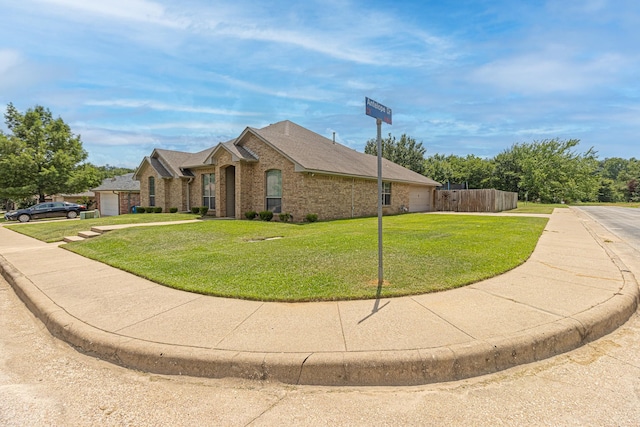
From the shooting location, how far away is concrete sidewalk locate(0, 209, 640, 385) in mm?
3051

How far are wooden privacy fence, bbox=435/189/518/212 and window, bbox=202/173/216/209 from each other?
21197mm

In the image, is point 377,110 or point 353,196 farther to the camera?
point 353,196

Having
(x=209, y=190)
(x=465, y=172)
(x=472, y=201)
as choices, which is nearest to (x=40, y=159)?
(x=209, y=190)

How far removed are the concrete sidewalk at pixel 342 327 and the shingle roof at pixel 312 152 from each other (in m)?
11.2

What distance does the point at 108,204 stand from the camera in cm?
3198

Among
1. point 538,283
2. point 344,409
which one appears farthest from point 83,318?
point 538,283

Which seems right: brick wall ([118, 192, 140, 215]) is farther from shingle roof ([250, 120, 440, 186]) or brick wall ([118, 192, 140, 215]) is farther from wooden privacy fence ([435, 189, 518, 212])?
wooden privacy fence ([435, 189, 518, 212])

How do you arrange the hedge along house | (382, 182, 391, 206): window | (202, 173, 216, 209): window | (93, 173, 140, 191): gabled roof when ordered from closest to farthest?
the hedge along house
(202, 173, 216, 209): window
(382, 182, 391, 206): window
(93, 173, 140, 191): gabled roof

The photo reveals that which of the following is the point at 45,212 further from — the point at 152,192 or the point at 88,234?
the point at 88,234

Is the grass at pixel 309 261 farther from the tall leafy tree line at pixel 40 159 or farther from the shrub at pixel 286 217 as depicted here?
the tall leafy tree line at pixel 40 159

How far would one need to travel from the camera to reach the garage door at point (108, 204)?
3123cm

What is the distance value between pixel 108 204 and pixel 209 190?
57.5 feet

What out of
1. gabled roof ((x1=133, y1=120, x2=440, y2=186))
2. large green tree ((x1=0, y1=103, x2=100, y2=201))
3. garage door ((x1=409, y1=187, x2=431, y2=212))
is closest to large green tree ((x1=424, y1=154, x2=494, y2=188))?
garage door ((x1=409, y1=187, x2=431, y2=212))

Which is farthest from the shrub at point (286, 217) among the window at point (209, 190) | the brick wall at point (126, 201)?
the brick wall at point (126, 201)
